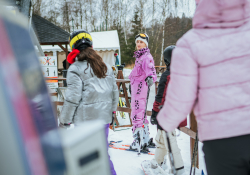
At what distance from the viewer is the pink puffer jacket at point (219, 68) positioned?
39.4 inches

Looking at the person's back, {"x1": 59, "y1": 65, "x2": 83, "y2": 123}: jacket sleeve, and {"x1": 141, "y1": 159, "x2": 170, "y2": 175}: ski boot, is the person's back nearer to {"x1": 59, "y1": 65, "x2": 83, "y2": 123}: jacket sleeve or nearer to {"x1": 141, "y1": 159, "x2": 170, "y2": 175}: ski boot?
{"x1": 59, "y1": 65, "x2": 83, "y2": 123}: jacket sleeve

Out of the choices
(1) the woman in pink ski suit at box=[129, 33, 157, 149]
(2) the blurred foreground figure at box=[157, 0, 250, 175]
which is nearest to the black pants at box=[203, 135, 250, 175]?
(2) the blurred foreground figure at box=[157, 0, 250, 175]

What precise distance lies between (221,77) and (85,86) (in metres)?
1.26

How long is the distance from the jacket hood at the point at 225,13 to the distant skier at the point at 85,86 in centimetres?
114

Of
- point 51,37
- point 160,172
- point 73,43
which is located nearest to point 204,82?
point 73,43

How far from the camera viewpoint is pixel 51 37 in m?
11.3

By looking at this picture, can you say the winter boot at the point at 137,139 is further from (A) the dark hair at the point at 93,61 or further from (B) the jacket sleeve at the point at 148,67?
(A) the dark hair at the point at 93,61

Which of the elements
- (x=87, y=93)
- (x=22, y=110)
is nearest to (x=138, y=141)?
(x=87, y=93)

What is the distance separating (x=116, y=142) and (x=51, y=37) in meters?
8.99

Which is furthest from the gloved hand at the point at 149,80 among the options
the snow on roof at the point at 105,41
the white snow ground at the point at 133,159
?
the snow on roof at the point at 105,41

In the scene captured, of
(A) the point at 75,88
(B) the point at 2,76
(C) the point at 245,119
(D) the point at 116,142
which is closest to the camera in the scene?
(B) the point at 2,76

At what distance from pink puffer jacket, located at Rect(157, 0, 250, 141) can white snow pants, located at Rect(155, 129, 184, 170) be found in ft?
4.16

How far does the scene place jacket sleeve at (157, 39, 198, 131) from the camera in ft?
3.36

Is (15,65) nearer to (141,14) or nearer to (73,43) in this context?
(73,43)
